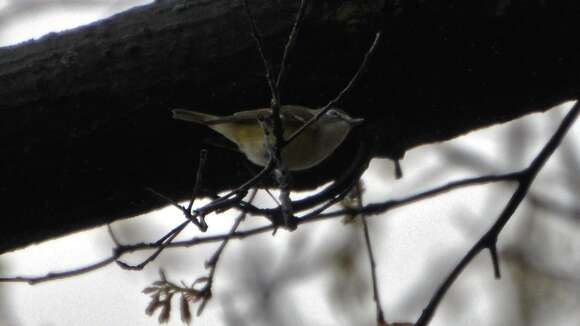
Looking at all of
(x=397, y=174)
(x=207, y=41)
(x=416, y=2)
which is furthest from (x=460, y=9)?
(x=207, y=41)

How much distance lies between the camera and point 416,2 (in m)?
2.97

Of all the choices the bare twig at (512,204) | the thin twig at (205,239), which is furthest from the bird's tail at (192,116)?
the bare twig at (512,204)

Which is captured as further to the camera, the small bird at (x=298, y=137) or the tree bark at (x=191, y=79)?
the small bird at (x=298, y=137)

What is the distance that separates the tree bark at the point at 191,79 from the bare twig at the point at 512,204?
266 mm

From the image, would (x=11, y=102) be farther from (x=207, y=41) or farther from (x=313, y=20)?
(x=313, y=20)

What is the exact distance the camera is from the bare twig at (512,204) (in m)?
2.60

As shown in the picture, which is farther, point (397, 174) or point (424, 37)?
point (397, 174)

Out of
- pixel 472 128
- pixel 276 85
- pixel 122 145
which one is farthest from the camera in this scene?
pixel 472 128

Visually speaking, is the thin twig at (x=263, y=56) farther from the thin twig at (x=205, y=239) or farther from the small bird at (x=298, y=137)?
the small bird at (x=298, y=137)

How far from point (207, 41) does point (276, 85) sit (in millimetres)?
947

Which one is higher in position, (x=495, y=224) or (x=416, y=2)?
(x=416, y=2)

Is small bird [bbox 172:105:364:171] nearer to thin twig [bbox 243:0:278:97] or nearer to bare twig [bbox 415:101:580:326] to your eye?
bare twig [bbox 415:101:580:326]

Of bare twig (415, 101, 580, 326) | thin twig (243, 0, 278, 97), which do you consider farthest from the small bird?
thin twig (243, 0, 278, 97)

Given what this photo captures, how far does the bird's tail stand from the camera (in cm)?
287
